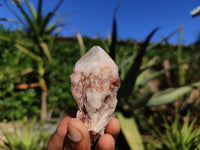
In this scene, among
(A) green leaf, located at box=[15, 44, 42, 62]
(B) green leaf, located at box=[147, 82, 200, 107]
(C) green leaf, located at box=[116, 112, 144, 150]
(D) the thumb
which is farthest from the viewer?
(A) green leaf, located at box=[15, 44, 42, 62]

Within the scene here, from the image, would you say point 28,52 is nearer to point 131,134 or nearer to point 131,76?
point 131,76

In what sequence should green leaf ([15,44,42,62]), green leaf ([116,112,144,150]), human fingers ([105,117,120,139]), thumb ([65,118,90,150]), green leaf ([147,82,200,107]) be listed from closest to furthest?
thumb ([65,118,90,150]) → human fingers ([105,117,120,139]) → green leaf ([116,112,144,150]) → green leaf ([147,82,200,107]) → green leaf ([15,44,42,62])

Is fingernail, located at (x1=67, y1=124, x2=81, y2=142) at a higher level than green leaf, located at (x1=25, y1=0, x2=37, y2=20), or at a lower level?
lower

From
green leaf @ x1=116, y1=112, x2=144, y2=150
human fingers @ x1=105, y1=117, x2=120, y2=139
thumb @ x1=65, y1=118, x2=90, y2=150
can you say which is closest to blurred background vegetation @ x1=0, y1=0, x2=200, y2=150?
green leaf @ x1=116, y1=112, x2=144, y2=150

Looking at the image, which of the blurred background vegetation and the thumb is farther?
the blurred background vegetation

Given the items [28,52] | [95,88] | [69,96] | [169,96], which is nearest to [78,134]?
[95,88]

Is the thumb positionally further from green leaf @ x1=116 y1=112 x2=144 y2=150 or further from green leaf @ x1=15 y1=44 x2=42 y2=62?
green leaf @ x1=15 y1=44 x2=42 y2=62

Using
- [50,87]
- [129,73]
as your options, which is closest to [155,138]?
[129,73]

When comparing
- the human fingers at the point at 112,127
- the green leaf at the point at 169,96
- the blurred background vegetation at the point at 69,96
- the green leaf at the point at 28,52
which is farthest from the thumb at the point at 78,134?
the green leaf at the point at 28,52

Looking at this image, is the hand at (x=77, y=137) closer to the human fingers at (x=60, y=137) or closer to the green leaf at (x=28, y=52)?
the human fingers at (x=60, y=137)
